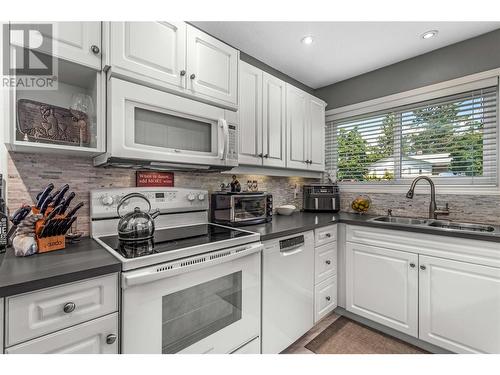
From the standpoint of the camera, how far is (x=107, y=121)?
130 cm

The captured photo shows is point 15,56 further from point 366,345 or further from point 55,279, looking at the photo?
point 366,345

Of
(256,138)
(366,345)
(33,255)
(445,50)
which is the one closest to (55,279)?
(33,255)

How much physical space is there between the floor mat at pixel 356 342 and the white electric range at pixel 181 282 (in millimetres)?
678

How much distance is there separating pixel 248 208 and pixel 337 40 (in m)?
1.61

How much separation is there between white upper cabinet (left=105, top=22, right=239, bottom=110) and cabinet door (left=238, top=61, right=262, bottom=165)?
16 cm

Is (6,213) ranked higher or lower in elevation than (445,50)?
lower

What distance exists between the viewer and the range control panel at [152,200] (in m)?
1.48

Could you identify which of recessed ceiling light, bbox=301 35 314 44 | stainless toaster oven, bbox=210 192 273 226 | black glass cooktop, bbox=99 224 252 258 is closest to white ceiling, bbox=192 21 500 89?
recessed ceiling light, bbox=301 35 314 44

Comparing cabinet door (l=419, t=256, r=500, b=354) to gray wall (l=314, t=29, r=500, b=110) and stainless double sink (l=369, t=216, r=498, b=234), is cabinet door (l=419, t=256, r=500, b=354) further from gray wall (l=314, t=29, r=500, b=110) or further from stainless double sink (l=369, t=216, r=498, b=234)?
gray wall (l=314, t=29, r=500, b=110)

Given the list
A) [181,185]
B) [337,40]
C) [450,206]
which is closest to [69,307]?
[181,185]

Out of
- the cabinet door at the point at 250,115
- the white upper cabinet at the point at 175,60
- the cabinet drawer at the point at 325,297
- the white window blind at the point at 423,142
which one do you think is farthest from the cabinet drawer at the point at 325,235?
the white upper cabinet at the point at 175,60

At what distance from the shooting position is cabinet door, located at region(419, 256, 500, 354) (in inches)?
60.7

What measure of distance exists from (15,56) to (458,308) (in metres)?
2.87
